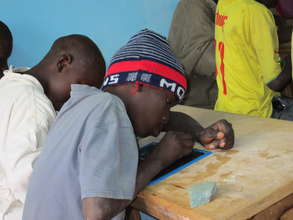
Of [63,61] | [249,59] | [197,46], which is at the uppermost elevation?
[63,61]

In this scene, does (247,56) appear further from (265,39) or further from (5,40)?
(5,40)

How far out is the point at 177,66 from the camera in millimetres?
1171

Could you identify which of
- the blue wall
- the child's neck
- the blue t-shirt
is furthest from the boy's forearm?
the blue wall

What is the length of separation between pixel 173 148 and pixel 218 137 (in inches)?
6.5

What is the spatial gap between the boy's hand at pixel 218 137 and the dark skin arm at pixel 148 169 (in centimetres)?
9

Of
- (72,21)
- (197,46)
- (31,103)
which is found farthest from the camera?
(197,46)

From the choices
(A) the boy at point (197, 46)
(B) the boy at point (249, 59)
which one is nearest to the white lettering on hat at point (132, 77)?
(B) the boy at point (249, 59)

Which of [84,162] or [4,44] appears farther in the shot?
[4,44]

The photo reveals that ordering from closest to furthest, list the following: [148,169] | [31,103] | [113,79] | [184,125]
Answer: [148,169], [113,79], [31,103], [184,125]

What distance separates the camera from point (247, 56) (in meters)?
1.86

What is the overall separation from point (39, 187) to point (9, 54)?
119 centimetres

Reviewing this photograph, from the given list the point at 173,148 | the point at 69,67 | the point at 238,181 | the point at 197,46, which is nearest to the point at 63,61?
the point at 69,67

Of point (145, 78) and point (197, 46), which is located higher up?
point (145, 78)

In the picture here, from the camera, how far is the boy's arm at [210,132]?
46.2 inches
